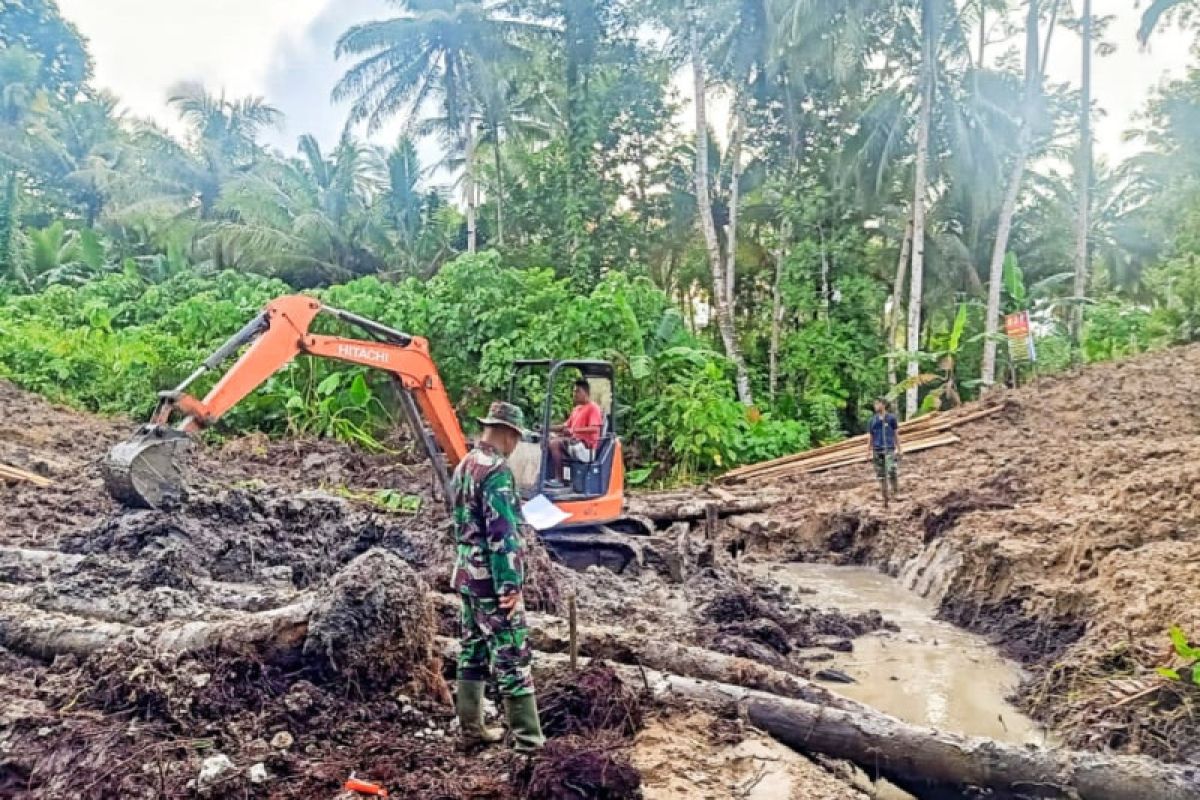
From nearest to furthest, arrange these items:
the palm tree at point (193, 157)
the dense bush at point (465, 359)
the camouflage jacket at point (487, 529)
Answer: the camouflage jacket at point (487, 529) → the dense bush at point (465, 359) → the palm tree at point (193, 157)

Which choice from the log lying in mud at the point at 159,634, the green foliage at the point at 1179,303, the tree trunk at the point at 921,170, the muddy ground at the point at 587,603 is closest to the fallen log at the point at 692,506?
the muddy ground at the point at 587,603

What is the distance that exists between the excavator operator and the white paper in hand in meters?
0.43

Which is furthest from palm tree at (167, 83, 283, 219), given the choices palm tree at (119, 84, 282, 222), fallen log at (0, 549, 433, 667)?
fallen log at (0, 549, 433, 667)

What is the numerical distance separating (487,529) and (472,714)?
0.88m

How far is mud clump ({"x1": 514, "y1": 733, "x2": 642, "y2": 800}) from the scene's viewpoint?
392 cm

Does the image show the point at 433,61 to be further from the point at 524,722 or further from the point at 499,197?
the point at 524,722

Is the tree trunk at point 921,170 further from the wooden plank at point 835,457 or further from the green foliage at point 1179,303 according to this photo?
the green foliage at point 1179,303

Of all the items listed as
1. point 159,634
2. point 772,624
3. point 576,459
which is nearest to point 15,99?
point 576,459

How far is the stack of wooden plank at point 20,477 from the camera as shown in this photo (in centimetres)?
1121

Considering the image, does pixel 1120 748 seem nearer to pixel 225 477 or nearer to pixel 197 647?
pixel 197 647

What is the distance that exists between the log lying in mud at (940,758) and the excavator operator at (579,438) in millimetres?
4257

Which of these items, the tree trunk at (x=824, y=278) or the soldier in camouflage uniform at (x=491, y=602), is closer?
the soldier in camouflage uniform at (x=491, y=602)

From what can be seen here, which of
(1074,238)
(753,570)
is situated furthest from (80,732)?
(1074,238)

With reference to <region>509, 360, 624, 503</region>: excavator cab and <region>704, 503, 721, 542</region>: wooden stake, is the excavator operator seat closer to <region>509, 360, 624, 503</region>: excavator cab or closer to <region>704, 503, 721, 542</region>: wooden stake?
<region>509, 360, 624, 503</region>: excavator cab
